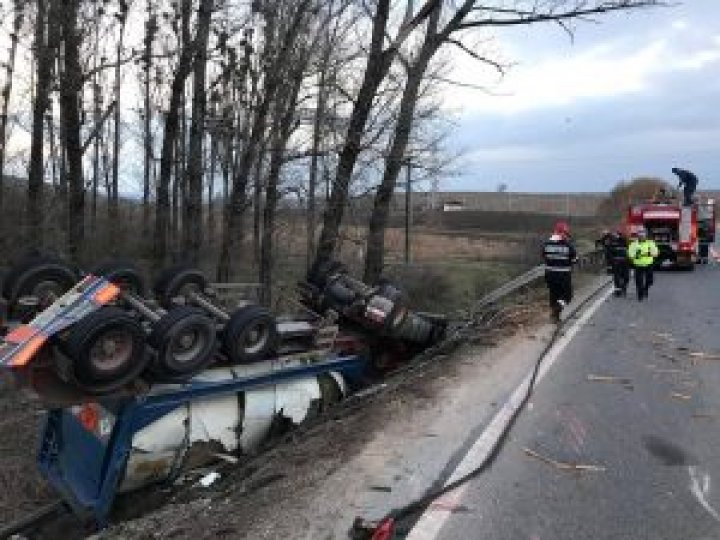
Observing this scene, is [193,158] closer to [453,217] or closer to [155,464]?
[155,464]

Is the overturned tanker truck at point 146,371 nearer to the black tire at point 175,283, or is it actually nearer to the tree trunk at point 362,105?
the black tire at point 175,283

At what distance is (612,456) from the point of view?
7.73 meters

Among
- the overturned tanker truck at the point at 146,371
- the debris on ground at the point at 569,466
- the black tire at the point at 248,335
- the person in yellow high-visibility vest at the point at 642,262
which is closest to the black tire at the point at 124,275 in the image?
the overturned tanker truck at the point at 146,371

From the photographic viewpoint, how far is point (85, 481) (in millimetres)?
9281

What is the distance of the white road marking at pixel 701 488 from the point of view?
646 cm

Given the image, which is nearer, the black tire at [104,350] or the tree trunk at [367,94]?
the black tire at [104,350]

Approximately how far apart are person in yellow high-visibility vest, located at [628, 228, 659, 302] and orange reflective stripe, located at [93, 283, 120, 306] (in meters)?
13.9

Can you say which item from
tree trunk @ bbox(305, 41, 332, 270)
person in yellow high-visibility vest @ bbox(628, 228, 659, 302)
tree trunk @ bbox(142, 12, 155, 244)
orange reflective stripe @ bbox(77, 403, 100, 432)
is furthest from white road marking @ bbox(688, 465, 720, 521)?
tree trunk @ bbox(305, 41, 332, 270)

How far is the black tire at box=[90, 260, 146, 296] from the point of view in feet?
33.9

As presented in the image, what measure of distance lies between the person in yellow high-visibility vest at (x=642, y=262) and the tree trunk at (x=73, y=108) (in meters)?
11.5

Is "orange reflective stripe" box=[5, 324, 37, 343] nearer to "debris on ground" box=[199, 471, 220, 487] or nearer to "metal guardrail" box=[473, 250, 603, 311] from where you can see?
"debris on ground" box=[199, 471, 220, 487]

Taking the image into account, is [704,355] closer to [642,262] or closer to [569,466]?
[569,466]

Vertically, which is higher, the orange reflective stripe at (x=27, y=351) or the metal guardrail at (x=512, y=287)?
the orange reflective stripe at (x=27, y=351)

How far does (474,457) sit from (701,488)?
166cm
